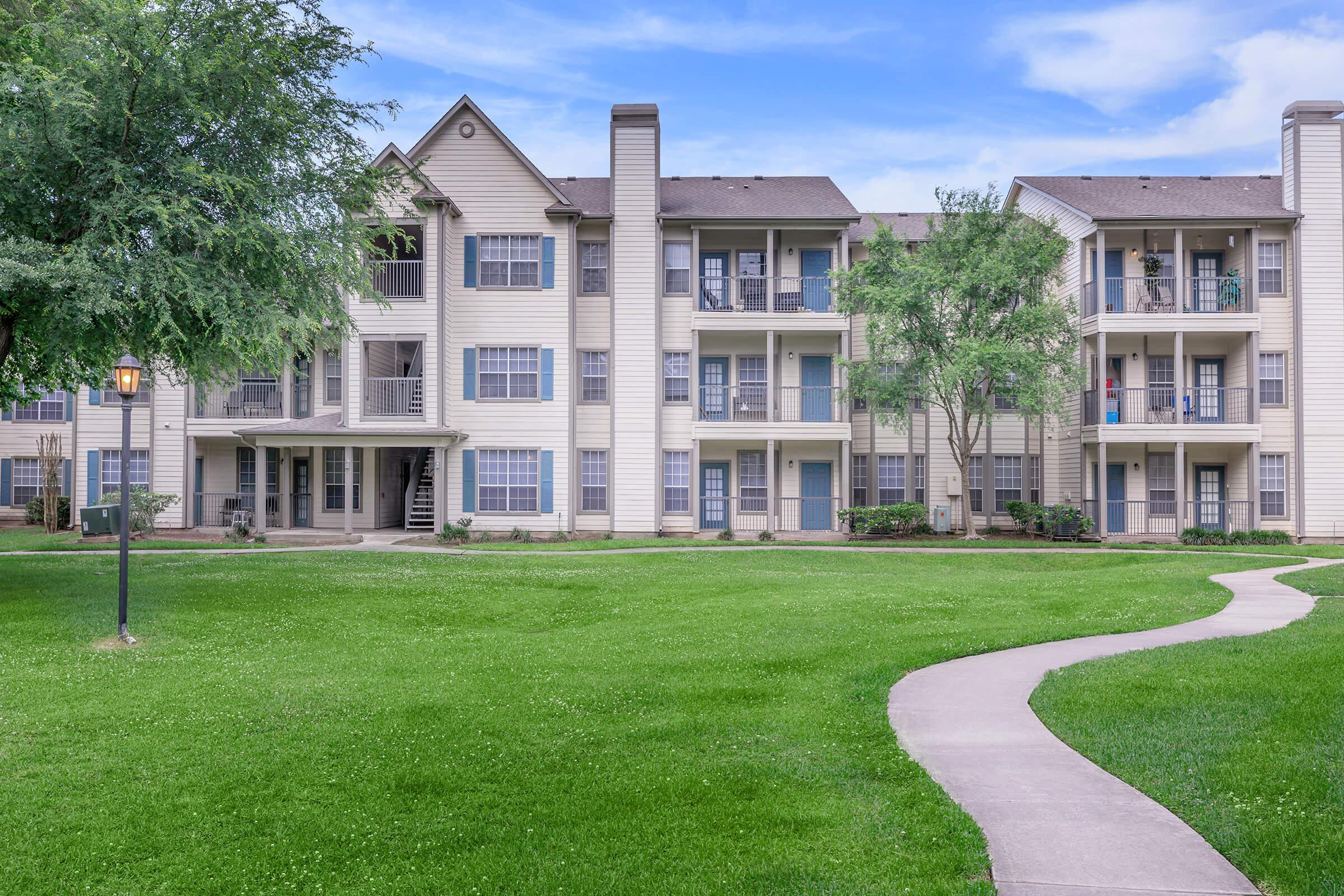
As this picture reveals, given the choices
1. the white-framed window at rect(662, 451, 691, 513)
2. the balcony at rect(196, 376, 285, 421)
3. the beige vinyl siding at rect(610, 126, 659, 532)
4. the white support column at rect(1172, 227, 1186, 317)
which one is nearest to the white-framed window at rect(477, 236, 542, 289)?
the beige vinyl siding at rect(610, 126, 659, 532)

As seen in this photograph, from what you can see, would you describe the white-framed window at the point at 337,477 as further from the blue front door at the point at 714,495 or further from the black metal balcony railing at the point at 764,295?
the black metal balcony railing at the point at 764,295

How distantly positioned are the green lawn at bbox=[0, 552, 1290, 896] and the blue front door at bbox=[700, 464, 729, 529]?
1396 centimetres

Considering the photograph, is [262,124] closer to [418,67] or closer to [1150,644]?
[1150,644]

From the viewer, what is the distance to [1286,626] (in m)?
11.2

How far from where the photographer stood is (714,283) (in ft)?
94.6

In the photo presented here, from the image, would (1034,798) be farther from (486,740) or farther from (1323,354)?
(1323,354)

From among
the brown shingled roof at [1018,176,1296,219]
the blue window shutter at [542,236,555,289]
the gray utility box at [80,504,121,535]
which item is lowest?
the gray utility box at [80,504,121,535]

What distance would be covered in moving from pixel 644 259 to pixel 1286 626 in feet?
65.6

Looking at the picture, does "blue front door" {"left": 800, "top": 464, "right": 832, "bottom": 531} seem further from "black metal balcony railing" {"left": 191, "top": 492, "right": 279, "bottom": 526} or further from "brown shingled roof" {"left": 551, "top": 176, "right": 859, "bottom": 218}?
"black metal balcony railing" {"left": 191, "top": 492, "right": 279, "bottom": 526}

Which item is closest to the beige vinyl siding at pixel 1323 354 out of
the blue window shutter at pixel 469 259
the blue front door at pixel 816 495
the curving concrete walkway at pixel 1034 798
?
the blue front door at pixel 816 495

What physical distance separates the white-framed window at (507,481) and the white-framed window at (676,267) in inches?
262

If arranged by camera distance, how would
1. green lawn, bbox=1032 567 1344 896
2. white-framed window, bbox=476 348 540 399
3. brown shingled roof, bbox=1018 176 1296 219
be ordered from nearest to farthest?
green lawn, bbox=1032 567 1344 896
brown shingled roof, bbox=1018 176 1296 219
white-framed window, bbox=476 348 540 399

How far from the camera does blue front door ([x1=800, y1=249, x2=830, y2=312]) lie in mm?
28125

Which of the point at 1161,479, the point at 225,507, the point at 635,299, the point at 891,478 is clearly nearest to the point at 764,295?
the point at 635,299
